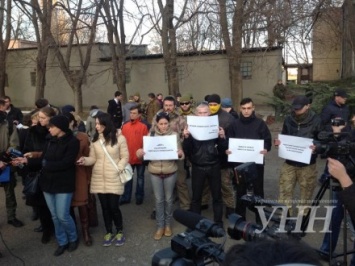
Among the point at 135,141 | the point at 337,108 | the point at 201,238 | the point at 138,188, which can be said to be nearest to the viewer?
the point at 201,238

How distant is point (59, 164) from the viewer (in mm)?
4391

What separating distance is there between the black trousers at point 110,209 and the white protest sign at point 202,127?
1.35 meters

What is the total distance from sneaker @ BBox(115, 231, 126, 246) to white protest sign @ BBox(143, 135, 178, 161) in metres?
1.08

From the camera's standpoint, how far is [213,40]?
18.9m

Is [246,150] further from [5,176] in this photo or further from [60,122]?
[5,176]

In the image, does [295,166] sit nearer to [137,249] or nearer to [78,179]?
[137,249]

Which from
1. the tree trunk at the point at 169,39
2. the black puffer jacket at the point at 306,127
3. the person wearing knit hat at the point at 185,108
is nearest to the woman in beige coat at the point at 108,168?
the person wearing knit hat at the point at 185,108

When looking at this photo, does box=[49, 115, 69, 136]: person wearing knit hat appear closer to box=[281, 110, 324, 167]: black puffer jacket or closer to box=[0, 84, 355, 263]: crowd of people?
box=[0, 84, 355, 263]: crowd of people

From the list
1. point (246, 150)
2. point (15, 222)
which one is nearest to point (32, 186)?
point (15, 222)

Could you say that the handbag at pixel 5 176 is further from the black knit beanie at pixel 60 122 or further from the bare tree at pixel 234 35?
the bare tree at pixel 234 35

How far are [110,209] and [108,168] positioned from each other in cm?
56

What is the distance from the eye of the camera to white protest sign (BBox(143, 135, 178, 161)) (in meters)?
5.07

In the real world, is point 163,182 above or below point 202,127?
below

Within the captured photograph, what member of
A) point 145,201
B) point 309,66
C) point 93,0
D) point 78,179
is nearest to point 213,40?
point 93,0
